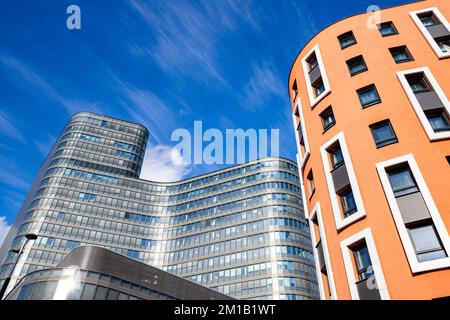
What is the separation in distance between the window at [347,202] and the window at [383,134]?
268 cm

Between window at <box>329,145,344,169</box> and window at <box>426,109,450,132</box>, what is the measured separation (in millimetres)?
4384

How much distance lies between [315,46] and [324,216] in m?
12.6

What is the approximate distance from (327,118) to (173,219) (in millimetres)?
75868

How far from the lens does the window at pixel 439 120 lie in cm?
1526

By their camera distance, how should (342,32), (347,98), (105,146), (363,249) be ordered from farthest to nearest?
(105,146), (342,32), (347,98), (363,249)

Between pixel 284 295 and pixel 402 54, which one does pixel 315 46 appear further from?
pixel 284 295

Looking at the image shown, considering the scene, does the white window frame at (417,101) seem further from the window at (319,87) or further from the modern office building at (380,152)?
the window at (319,87)

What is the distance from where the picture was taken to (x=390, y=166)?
48.0 feet

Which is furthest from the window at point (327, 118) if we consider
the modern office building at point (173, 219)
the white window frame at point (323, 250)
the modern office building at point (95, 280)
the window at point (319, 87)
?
the modern office building at point (173, 219)

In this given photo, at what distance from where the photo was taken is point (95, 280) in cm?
3444

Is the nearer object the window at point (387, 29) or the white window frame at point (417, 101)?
the white window frame at point (417, 101)

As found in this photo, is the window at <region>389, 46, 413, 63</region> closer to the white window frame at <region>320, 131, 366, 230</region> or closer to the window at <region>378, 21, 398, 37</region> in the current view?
the window at <region>378, 21, 398, 37</region>
